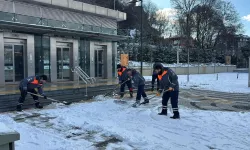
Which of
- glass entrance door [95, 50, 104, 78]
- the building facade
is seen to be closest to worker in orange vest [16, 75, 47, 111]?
the building facade

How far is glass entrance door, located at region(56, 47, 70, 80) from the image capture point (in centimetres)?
1777

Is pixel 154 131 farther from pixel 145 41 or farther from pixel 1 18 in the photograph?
pixel 145 41

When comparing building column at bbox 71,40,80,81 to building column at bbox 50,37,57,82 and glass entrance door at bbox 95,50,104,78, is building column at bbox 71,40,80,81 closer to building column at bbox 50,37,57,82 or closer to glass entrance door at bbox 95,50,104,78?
building column at bbox 50,37,57,82

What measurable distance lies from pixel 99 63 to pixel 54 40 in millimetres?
4711

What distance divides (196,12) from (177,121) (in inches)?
1754

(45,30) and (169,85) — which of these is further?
(45,30)

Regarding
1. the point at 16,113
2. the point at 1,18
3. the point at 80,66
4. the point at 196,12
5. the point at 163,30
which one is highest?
the point at 196,12

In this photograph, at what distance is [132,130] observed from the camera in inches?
272

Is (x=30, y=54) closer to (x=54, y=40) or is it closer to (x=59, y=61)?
(x=54, y=40)

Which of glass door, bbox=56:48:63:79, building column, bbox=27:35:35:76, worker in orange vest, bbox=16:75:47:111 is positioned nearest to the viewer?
worker in orange vest, bbox=16:75:47:111

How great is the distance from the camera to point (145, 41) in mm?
37969

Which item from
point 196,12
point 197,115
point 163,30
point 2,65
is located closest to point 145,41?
point 163,30

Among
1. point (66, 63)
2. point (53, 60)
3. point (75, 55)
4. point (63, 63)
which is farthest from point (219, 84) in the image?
point (53, 60)

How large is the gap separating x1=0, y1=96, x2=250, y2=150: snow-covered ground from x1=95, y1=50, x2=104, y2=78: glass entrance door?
1118 centimetres
